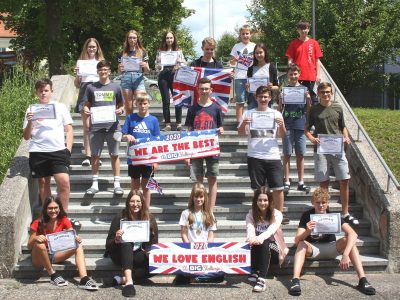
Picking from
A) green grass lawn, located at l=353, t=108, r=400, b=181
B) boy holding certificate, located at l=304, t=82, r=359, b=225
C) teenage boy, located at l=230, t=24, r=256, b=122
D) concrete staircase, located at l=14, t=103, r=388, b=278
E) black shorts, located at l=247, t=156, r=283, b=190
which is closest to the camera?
concrete staircase, located at l=14, t=103, r=388, b=278

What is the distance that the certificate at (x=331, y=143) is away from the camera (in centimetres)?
789

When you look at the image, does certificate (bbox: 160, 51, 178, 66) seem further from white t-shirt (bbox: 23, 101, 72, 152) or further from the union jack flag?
white t-shirt (bbox: 23, 101, 72, 152)

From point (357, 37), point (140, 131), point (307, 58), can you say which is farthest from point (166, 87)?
point (357, 37)

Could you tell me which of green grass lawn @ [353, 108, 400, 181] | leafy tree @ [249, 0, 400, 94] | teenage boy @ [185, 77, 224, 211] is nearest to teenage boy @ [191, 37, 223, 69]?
teenage boy @ [185, 77, 224, 211]

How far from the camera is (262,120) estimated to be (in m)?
7.78

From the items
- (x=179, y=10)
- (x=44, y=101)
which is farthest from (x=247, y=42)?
(x=179, y=10)

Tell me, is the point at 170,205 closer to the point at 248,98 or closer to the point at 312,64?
the point at 248,98

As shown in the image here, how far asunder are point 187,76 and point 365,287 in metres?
4.81

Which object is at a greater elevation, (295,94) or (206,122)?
(295,94)

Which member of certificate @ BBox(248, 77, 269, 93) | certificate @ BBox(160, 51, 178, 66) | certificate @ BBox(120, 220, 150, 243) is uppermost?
certificate @ BBox(160, 51, 178, 66)

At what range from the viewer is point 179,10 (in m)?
34.5

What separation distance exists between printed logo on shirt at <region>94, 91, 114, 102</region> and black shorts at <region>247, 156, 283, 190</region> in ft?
7.62

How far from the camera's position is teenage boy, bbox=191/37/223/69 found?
31.2 ft

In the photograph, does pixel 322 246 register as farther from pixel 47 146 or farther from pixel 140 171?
pixel 47 146
